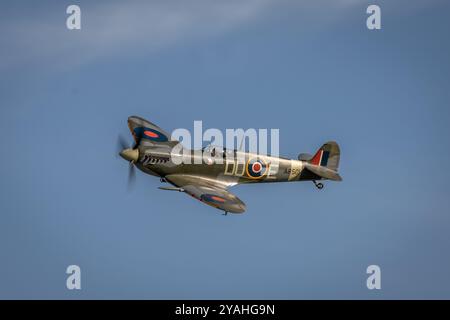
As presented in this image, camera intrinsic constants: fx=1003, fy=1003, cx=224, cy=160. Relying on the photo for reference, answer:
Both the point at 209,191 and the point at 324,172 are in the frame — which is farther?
the point at 324,172

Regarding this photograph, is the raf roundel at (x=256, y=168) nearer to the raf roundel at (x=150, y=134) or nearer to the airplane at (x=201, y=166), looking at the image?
the airplane at (x=201, y=166)

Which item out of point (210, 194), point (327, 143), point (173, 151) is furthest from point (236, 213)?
point (327, 143)

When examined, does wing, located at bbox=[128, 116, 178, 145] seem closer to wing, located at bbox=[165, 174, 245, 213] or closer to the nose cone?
the nose cone

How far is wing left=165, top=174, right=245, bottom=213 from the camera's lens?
43.1m

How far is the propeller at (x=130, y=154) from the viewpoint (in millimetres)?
45469

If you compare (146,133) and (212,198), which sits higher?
(146,133)

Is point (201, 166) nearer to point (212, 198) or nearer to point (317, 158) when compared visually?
point (212, 198)

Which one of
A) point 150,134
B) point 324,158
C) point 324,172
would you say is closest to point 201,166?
point 150,134

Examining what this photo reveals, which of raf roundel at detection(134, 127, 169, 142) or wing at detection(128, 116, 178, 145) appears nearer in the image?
wing at detection(128, 116, 178, 145)

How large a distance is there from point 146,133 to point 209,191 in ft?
14.1

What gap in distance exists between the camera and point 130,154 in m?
45.5

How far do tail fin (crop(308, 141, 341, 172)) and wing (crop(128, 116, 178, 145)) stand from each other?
7.39m

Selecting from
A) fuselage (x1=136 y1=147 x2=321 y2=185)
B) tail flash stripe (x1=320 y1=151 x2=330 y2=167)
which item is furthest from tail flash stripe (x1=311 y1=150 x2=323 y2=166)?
fuselage (x1=136 y1=147 x2=321 y2=185)

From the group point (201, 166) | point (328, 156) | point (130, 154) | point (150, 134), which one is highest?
point (150, 134)
